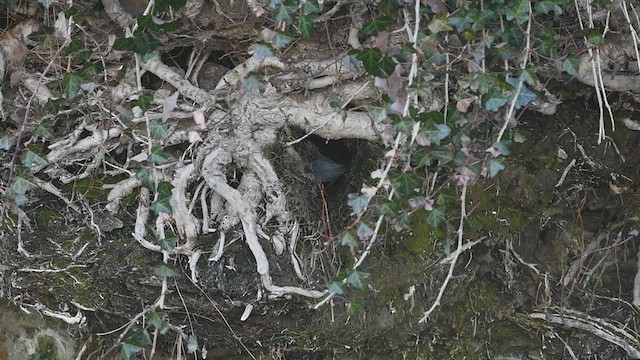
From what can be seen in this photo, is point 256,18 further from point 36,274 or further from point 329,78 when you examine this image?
point 36,274

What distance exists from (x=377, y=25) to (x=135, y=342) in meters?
0.99

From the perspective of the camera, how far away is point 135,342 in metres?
1.65

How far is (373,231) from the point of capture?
1695 mm

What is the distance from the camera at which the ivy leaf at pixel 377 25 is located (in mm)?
1731

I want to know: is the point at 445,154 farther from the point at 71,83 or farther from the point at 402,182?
the point at 71,83

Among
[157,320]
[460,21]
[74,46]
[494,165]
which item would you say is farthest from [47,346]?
[460,21]

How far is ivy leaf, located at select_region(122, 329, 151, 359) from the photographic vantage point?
1643mm

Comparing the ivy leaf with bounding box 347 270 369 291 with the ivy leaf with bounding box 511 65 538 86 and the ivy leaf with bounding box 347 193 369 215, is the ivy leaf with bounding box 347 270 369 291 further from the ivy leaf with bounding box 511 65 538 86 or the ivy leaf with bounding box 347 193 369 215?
the ivy leaf with bounding box 511 65 538 86

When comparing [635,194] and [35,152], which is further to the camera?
[635,194]

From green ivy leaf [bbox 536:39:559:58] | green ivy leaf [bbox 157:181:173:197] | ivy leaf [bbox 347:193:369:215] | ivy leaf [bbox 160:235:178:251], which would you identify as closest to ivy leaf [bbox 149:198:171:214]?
green ivy leaf [bbox 157:181:173:197]

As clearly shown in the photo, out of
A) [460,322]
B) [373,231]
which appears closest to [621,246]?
[460,322]

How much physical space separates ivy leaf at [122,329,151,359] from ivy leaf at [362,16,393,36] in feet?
3.07

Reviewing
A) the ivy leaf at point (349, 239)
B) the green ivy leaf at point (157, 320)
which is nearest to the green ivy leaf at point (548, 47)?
the ivy leaf at point (349, 239)

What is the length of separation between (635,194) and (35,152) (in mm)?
1936
